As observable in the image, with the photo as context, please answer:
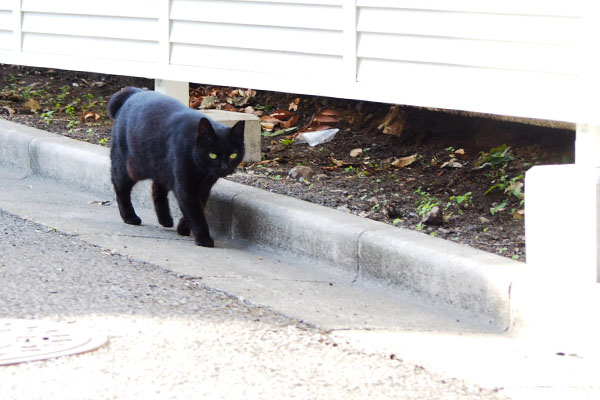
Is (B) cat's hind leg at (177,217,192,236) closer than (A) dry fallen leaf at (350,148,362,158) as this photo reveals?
Yes

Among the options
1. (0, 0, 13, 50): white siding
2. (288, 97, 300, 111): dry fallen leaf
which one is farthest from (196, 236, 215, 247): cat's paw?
(0, 0, 13, 50): white siding

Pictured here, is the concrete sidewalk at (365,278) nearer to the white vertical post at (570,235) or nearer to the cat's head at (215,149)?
the white vertical post at (570,235)

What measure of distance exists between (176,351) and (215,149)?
206 centimetres

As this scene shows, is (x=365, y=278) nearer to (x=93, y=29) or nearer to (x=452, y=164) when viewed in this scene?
(x=452, y=164)

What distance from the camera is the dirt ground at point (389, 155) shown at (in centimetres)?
569

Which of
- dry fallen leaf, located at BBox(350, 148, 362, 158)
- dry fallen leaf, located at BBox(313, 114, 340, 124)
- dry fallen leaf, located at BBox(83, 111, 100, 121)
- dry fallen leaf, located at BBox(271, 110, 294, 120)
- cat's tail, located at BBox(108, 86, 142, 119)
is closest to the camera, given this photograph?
cat's tail, located at BBox(108, 86, 142, 119)

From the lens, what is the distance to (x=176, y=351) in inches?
153

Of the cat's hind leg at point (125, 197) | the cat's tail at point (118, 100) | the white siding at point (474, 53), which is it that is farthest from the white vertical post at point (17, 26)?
the white siding at point (474, 53)

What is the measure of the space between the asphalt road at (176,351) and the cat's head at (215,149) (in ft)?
2.82

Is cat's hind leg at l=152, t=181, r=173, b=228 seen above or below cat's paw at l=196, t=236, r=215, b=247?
above

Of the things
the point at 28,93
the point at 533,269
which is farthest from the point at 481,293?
the point at 28,93

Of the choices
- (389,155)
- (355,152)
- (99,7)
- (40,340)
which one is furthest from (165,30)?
(40,340)

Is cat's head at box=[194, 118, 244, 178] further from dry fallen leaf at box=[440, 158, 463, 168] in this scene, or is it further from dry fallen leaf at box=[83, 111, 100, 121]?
dry fallen leaf at box=[83, 111, 100, 121]

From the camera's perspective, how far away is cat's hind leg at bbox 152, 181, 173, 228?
20.8ft
